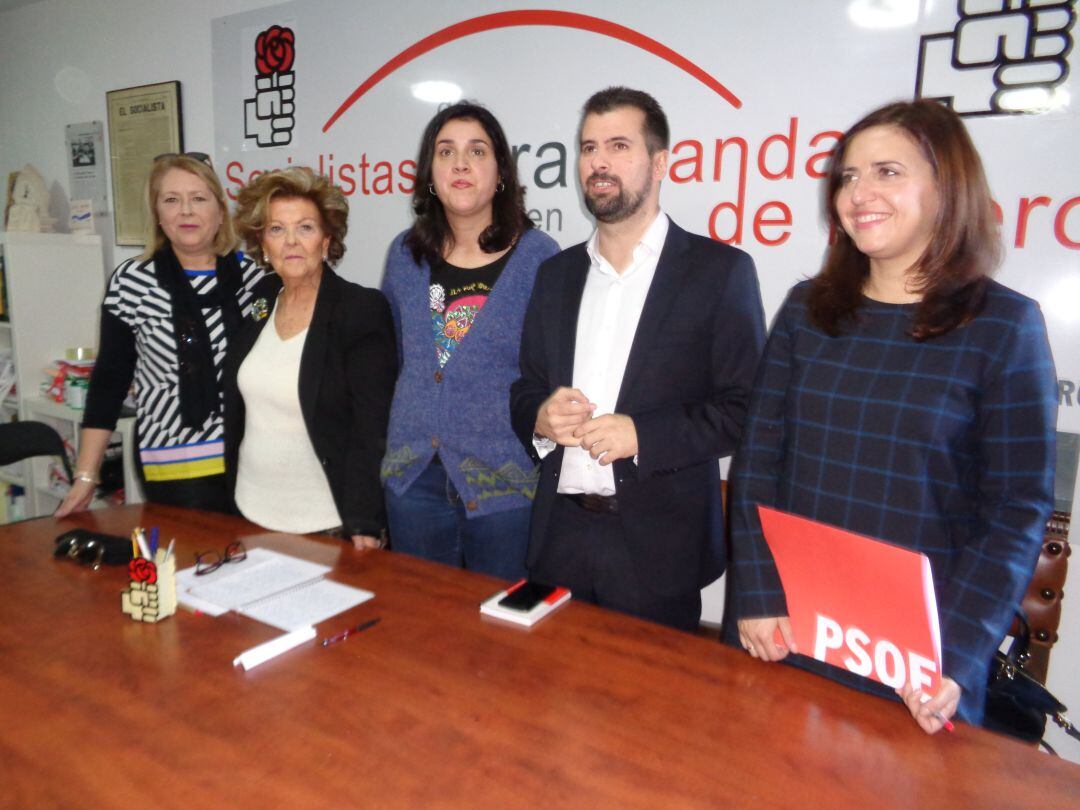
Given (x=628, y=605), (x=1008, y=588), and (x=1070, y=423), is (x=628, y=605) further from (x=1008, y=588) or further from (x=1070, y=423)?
(x=1070, y=423)

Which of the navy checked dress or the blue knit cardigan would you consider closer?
the navy checked dress

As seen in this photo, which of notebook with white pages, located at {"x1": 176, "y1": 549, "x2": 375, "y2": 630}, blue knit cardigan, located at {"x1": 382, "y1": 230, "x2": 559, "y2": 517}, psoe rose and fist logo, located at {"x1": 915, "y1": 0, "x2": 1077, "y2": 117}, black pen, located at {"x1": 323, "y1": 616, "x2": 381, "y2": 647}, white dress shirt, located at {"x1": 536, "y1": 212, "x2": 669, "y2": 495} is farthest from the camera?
blue knit cardigan, located at {"x1": 382, "y1": 230, "x2": 559, "y2": 517}

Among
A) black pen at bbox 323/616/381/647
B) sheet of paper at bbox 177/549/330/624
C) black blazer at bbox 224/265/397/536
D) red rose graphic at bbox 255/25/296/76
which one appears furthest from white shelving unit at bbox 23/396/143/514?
black pen at bbox 323/616/381/647

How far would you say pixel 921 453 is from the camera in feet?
3.79

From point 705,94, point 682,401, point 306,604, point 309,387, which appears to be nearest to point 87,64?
point 309,387

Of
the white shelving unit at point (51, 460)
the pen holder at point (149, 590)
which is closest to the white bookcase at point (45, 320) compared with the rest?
the white shelving unit at point (51, 460)

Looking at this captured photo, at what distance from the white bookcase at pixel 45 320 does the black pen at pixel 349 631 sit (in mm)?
2783

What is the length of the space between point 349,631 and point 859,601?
2.67 feet

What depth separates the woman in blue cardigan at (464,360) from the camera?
6.07 ft

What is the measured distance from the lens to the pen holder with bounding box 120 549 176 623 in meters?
1.29

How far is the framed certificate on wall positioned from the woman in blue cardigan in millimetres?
2358

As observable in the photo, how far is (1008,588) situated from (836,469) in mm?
298

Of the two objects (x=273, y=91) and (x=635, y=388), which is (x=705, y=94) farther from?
(x=273, y=91)

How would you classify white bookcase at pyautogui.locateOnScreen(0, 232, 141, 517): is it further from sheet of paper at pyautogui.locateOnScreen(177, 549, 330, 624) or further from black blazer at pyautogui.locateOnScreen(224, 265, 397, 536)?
sheet of paper at pyautogui.locateOnScreen(177, 549, 330, 624)
